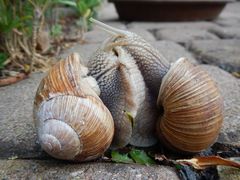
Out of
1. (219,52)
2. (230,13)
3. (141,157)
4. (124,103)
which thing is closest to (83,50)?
(219,52)

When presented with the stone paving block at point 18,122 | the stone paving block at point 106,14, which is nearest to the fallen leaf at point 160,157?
the stone paving block at point 18,122

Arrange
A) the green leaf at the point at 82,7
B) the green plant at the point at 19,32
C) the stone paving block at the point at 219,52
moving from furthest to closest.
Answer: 1. the green leaf at the point at 82,7
2. the stone paving block at the point at 219,52
3. the green plant at the point at 19,32

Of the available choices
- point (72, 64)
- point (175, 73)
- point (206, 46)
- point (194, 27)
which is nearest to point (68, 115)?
point (72, 64)

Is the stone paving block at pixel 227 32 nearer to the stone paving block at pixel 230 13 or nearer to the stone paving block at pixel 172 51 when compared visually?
the stone paving block at pixel 172 51

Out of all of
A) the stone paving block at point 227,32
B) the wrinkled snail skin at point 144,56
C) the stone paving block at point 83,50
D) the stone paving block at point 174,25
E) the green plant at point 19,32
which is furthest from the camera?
the stone paving block at point 174,25

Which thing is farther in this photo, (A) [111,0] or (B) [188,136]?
(A) [111,0]

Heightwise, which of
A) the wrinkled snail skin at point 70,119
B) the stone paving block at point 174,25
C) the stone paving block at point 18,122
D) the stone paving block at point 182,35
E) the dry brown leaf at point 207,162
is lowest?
the stone paving block at point 174,25

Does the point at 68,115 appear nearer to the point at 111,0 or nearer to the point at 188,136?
the point at 188,136
